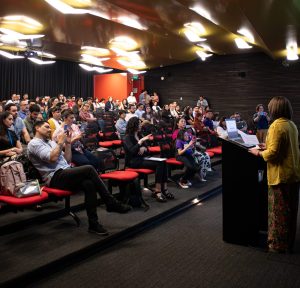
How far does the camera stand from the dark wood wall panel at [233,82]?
13.0 m

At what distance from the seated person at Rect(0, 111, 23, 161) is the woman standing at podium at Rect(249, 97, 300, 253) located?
2.54 metres

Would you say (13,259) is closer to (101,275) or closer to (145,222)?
(101,275)

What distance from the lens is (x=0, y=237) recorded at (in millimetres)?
3293

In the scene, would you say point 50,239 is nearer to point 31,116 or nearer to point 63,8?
point 31,116

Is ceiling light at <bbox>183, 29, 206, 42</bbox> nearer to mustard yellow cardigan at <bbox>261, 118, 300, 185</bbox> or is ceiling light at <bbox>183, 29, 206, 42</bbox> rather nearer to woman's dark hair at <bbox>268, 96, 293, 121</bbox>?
woman's dark hair at <bbox>268, 96, 293, 121</bbox>

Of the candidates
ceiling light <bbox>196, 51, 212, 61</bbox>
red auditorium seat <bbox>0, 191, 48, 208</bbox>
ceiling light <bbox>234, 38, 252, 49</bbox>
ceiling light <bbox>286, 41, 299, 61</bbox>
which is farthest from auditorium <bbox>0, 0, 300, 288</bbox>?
ceiling light <bbox>196, 51, 212, 61</bbox>

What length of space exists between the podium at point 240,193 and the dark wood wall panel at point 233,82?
1051 cm

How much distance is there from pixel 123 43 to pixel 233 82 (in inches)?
216

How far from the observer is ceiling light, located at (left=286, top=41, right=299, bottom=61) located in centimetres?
996

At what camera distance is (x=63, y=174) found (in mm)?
3506

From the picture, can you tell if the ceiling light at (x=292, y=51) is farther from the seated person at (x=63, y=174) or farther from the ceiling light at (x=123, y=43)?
the seated person at (x=63, y=174)

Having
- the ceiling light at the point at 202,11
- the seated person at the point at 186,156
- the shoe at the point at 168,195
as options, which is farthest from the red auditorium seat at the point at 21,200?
the ceiling light at the point at 202,11

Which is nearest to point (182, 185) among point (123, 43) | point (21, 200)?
point (21, 200)

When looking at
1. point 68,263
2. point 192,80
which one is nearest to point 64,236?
point 68,263
